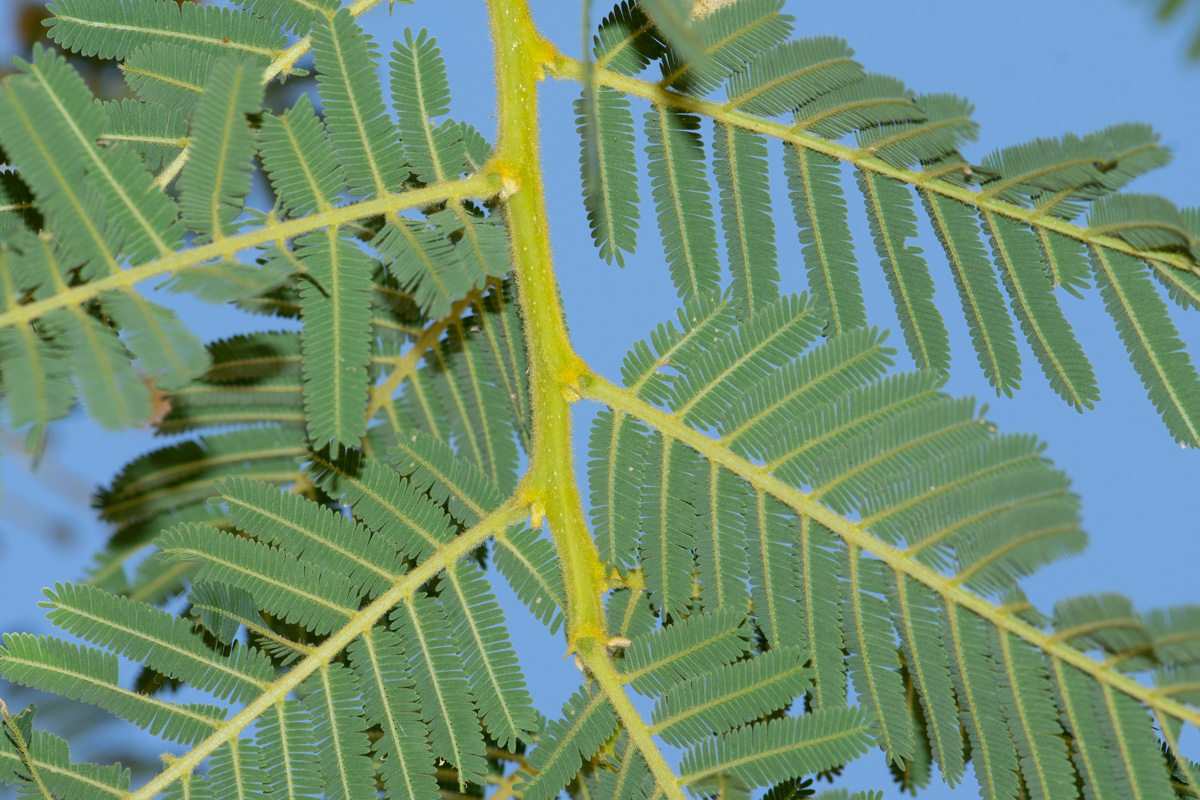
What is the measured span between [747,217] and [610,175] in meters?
0.19

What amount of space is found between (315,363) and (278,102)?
799 mm

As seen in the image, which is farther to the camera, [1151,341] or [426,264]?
[1151,341]

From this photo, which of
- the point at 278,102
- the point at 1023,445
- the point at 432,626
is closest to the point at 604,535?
the point at 432,626

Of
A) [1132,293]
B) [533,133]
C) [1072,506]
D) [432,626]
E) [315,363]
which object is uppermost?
[533,133]

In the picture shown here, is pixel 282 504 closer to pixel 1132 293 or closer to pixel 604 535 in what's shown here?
pixel 604 535

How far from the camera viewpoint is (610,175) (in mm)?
1472

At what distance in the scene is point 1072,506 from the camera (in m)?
1.10

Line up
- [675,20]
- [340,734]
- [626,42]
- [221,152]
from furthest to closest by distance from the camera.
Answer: [626,42]
[340,734]
[221,152]
[675,20]

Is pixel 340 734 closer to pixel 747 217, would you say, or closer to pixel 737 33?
pixel 747 217

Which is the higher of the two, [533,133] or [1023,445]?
[533,133]

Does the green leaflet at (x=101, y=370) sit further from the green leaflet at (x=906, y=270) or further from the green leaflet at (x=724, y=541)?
the green leaflet at (x=906, y=270)

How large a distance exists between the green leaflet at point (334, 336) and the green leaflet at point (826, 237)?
59 centimetres

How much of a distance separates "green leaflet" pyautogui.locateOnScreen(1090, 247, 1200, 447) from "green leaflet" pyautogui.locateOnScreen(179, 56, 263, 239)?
98 cm

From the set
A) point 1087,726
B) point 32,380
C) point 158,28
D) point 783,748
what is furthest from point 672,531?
A: point 158,28
